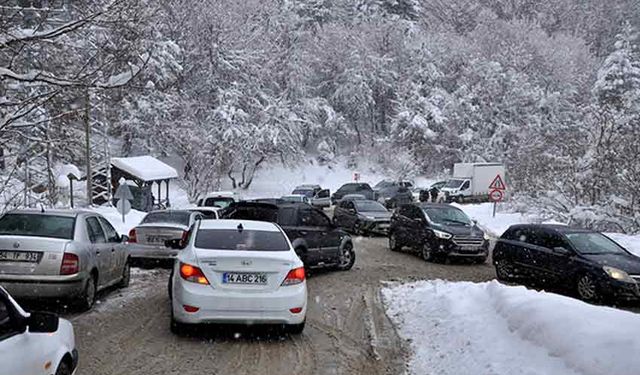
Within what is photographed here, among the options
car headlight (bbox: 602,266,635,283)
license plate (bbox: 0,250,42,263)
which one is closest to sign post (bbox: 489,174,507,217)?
car headlight (bbox: 602,266,635,283)

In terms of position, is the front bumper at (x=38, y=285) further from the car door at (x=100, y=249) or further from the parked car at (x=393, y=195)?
the parked car at (x=393, y=195)

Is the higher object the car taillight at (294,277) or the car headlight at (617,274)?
the car taillight at (294,277)

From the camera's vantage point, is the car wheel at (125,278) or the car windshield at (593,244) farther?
the car windshield at (593,244)

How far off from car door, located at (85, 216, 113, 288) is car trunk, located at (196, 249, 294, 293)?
2793 mm

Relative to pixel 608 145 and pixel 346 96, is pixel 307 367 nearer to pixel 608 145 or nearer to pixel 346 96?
pixel 608 145

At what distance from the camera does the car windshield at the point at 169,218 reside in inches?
632

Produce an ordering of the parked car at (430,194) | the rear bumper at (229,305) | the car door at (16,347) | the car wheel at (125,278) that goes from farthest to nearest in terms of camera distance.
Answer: the parked car at (430,194)
the car wheel at (125,278)
the rear bumper at (229,305)
the car door at (16,347)

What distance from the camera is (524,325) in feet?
23.2

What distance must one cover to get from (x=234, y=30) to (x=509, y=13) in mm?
35590

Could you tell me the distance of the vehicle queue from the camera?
7.85 m

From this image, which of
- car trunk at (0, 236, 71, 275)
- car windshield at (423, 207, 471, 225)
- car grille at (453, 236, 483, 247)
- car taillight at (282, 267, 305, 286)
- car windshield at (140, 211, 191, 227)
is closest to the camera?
car taillight at (282, 267, 305, 286)

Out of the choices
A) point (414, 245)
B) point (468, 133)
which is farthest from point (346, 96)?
point (414, 245)

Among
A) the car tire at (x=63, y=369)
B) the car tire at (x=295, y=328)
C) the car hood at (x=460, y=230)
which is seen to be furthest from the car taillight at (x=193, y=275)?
the car hood at (x=460, y=230)

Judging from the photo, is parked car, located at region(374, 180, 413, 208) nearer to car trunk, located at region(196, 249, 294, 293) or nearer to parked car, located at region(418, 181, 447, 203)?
parked car, located at region(418, 181, 447, 203)
